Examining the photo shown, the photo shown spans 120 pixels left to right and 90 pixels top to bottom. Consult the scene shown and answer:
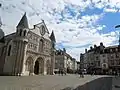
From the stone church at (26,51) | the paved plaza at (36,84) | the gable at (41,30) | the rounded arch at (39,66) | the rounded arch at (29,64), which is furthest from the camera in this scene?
the rounded arch at (39,66)

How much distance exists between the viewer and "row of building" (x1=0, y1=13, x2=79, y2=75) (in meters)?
38.5

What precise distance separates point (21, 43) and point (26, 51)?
2.68 metres

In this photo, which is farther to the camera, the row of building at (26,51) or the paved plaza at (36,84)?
the row of building at (26,51)

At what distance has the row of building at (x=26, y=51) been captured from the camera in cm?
3846

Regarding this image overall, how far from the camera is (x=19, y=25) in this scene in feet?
134

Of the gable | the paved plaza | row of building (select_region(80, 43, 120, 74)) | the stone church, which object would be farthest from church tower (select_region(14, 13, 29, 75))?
row of building (select_region(80, 43, 120, 74))

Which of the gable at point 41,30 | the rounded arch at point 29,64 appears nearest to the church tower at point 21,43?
the rounded arch at point 29,64

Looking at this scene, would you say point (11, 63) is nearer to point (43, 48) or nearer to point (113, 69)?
point (43, 48)

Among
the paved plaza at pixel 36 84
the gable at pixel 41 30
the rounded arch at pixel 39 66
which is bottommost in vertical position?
the paved plaza at pixel 36 84

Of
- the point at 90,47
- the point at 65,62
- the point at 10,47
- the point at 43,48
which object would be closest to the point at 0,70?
the point at 10,47

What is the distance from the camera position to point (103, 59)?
207ft

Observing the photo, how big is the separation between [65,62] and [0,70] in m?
40.3

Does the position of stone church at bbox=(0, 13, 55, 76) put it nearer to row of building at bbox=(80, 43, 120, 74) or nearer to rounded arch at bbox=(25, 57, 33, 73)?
rounded arch at bbox=(25, 57, 33, 73)

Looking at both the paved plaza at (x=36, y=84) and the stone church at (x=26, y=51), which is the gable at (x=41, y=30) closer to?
the stone church at (x=26, y=51)
